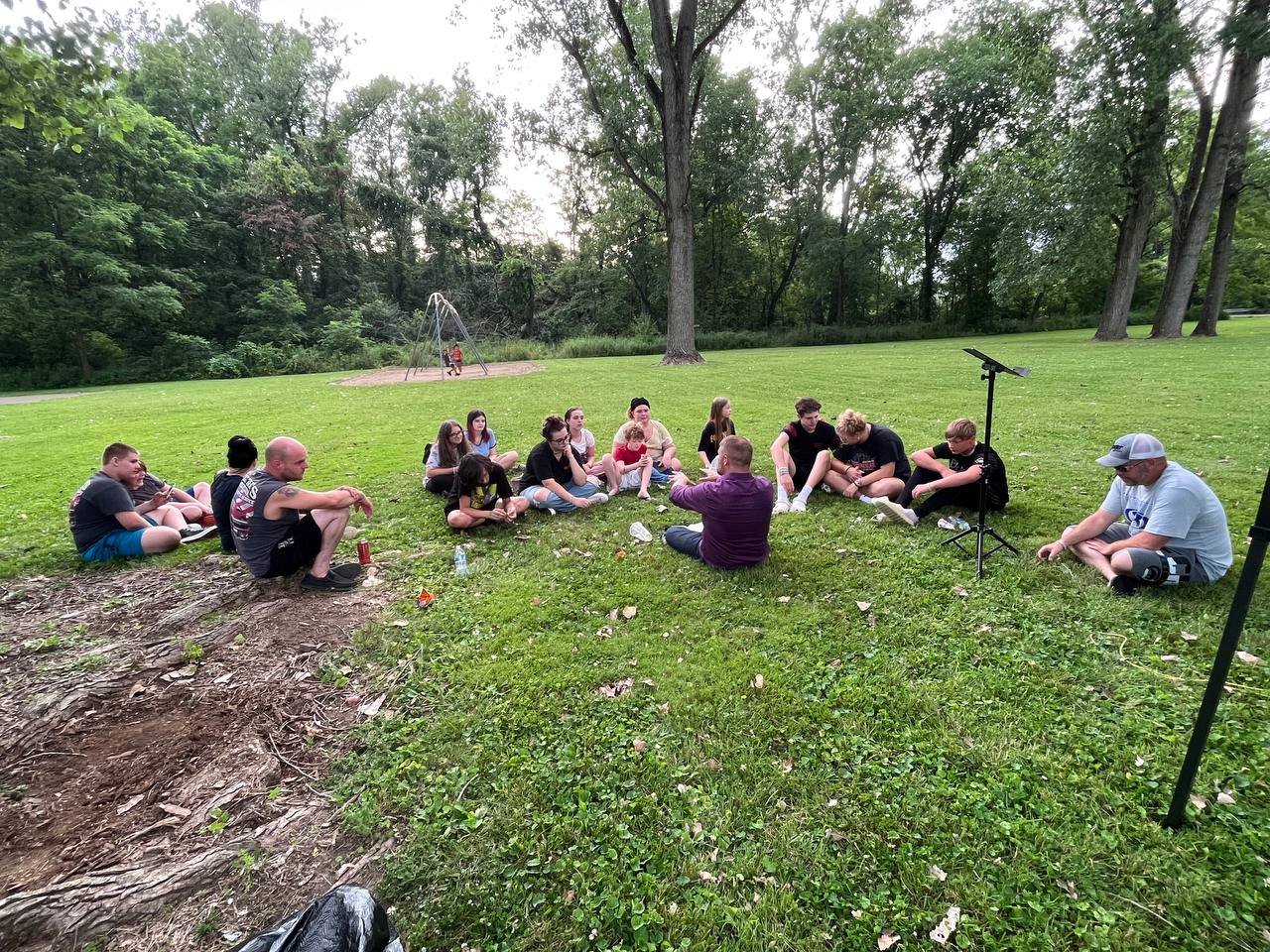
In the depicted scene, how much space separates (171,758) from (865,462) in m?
6.53

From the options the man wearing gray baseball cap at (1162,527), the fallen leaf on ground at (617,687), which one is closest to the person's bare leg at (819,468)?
the man wearing gray baseball cap at (1162,527)

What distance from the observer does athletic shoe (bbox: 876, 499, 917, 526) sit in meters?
5.82

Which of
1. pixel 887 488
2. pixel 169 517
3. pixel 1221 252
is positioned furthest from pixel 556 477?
pixel 1221 252

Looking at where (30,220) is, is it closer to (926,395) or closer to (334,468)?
(334,468)

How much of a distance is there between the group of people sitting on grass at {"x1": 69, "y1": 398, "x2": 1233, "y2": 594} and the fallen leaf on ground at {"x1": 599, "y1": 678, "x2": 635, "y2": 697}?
5.53 feet

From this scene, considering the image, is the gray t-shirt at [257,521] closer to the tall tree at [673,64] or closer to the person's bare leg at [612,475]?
the person's bare leg at [612,475]

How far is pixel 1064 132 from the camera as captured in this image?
22547 mm

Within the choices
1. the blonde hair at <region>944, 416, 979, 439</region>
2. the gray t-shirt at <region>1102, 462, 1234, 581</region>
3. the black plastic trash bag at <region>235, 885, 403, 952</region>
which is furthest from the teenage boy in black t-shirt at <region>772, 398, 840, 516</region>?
the black plastic trash bag at <region>235, 885, 403, 952</region>

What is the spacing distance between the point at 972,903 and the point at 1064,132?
29.8 m

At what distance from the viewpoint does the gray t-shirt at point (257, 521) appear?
15.4 ft

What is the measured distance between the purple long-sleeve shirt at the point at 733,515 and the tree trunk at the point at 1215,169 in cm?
2390

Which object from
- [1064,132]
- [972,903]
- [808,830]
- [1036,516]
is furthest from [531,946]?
[1064,132]

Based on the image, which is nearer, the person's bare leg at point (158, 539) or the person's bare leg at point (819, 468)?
the person's bare leg at point (158, 539)

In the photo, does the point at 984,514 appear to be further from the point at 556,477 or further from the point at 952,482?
the point at 556,477
